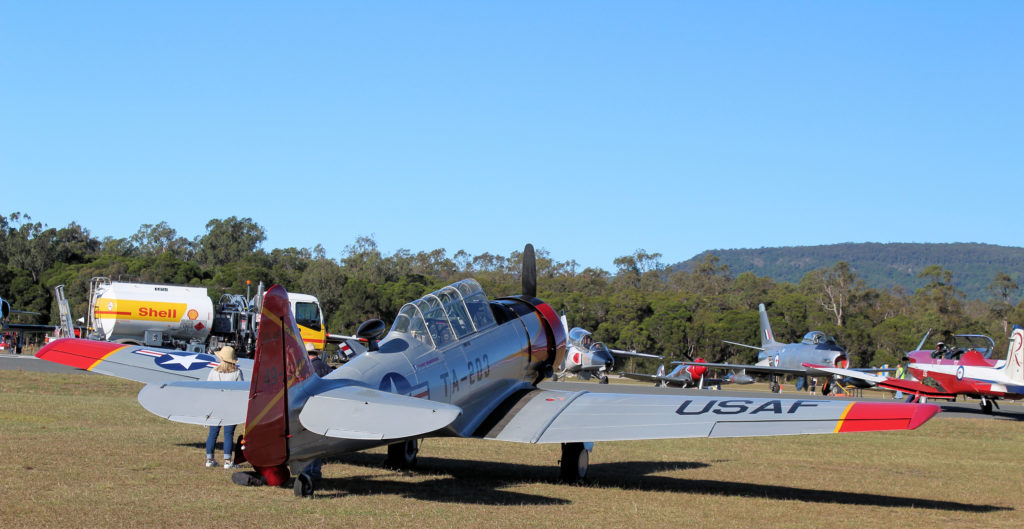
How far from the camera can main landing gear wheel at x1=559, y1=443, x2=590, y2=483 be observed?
8.94 metres

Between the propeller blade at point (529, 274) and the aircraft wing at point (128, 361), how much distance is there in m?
4.26

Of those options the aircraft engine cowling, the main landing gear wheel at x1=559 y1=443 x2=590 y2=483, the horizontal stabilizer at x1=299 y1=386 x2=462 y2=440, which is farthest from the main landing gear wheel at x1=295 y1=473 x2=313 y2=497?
the aircraft engine cowling

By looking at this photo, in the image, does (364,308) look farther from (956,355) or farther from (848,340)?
(956,355)

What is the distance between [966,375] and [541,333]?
1871 cm

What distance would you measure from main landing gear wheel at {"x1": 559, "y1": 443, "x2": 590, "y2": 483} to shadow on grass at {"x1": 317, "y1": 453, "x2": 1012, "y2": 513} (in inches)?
5.7

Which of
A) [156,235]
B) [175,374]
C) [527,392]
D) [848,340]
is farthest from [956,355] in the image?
[156,235]

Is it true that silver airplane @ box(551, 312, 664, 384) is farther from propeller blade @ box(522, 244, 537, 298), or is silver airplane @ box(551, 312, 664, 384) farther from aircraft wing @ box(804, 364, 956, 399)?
propeller blade @ box(522, 244, 537, 298)

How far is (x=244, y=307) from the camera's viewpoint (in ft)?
105

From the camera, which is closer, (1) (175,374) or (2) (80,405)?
(1) (175,374)

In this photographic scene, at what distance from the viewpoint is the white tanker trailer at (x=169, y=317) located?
2909 centimetres

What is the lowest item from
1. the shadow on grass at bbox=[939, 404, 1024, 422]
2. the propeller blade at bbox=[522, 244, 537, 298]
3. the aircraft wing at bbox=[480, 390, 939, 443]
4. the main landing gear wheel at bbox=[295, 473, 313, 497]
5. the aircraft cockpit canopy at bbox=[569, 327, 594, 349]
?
the shadow on grass at bbox=[939, 404, 1024, 422]

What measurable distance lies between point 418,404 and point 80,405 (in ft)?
35.7

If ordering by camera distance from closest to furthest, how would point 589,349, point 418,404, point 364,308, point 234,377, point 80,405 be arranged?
point 418,404, point 234,377, point 80,405, point 589,349, point 364,308

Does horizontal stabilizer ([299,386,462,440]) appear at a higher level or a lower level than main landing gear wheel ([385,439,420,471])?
higher
